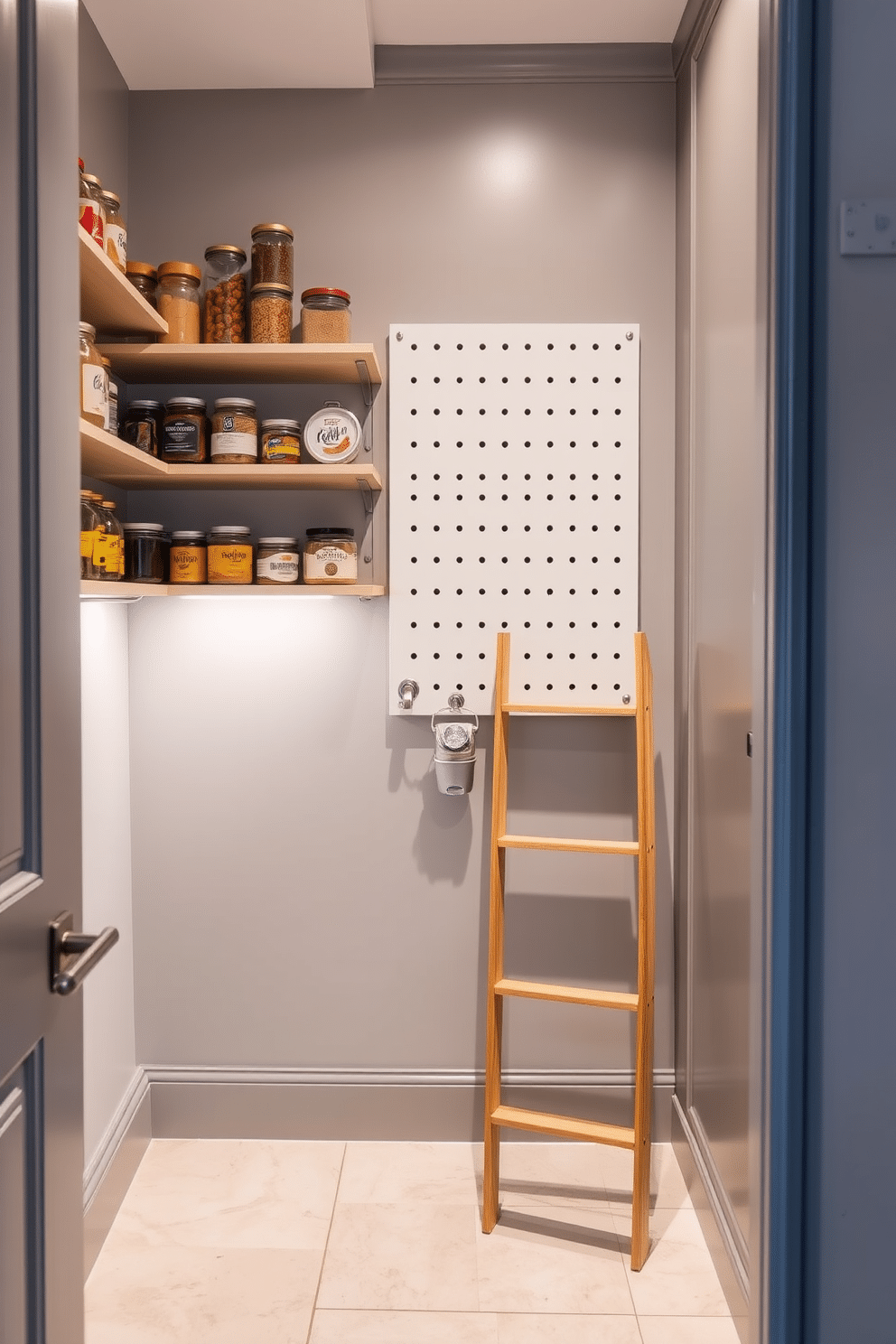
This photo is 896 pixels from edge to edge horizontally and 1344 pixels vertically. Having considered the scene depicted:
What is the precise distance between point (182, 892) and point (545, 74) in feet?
6.56

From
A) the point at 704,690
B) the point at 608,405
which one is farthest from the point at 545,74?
the point at 704,690

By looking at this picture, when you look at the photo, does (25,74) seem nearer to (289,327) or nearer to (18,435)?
(18,435)

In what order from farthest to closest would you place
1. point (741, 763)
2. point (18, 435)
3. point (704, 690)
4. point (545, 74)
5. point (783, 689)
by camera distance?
1. point (545, 74)
2. point (704, 690)
3. point (741, 763)
4. point (783, 689)
5. point (18, 435)

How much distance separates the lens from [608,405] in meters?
2.24

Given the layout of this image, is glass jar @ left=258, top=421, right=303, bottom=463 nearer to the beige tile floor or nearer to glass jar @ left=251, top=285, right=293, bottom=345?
glass jar @ left=251, top=285, right=293, bottom=345

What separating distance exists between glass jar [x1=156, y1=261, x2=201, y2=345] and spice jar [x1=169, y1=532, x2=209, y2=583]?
15.2 inches

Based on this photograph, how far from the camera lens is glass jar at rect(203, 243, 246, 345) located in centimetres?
208

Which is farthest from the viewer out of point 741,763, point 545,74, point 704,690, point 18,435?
point 545,74

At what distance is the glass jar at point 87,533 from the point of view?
5.38 feet

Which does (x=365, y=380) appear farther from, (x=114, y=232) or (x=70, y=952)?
(x=70, y=952)

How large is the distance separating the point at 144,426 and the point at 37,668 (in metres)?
1.13

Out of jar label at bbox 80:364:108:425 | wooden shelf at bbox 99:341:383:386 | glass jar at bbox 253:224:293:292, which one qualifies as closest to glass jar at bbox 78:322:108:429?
jar label at bbox 80:364:108:425

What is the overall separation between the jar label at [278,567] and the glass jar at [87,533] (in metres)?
0.45

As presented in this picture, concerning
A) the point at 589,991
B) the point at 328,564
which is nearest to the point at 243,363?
the point at 328,564
